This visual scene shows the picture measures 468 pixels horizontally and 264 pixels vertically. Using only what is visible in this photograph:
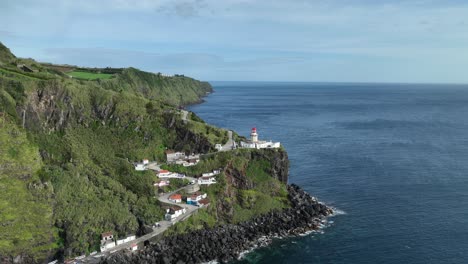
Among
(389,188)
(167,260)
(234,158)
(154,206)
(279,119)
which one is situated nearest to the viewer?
(167,260)

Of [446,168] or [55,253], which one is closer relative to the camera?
[55,253]

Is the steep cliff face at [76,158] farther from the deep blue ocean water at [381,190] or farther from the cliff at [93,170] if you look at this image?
the deep blue ocean water at [381,190]

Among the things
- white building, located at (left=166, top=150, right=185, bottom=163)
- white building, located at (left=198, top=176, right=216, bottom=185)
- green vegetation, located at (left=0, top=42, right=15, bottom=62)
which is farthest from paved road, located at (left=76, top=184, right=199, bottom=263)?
green vegetation, located at (left=0, top=42, right=15, bottom=62)

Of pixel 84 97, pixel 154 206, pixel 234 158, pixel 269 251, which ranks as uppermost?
pixel 84 97

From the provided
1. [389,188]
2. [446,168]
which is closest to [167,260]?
[389,188]

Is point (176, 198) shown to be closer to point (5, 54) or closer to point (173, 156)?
point (173, 156)

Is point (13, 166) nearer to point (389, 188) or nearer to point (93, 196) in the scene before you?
point (93, 196)
